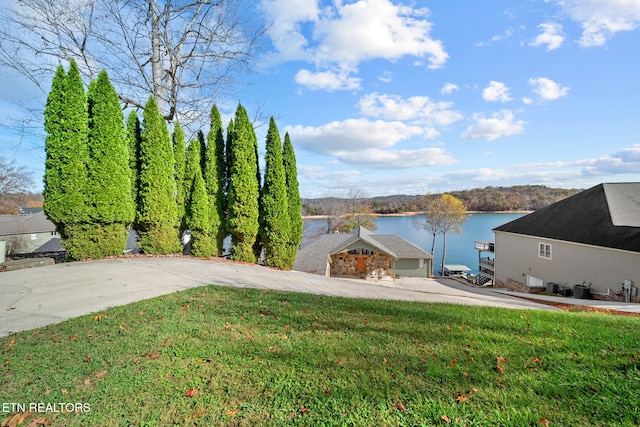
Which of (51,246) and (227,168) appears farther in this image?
(51,246)

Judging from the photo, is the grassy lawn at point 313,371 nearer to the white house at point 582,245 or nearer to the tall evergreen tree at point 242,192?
the tall evergreen tree at point 242,192

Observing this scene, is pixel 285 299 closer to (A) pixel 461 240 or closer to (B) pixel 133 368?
(B) pixel 133 368

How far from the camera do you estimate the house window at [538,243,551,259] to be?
48.3 feet

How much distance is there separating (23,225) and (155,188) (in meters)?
23.9

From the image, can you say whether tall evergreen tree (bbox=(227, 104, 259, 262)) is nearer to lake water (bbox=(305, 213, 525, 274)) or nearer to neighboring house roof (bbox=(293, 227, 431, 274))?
neighboring house roof (bbox=(293, 227, 431, 274))

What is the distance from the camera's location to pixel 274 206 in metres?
11.1

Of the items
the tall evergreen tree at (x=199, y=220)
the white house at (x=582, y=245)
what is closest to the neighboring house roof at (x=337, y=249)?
the white house at (x=582, y=245)

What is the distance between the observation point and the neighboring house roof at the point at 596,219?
11914 millimetres

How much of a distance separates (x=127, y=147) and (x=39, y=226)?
24.4 meters

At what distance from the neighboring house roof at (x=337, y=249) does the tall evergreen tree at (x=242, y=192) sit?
20.7 feet

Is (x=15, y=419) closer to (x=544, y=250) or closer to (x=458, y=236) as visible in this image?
(x=544, y=250)

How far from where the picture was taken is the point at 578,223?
13938mm

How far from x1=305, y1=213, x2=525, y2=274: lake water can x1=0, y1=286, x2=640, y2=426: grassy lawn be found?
27931 millimetres

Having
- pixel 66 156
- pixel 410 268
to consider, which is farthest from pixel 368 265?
pixel 66 156
